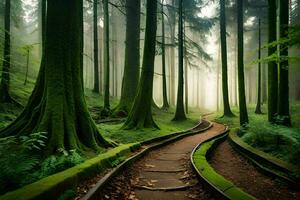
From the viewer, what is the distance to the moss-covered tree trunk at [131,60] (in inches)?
738

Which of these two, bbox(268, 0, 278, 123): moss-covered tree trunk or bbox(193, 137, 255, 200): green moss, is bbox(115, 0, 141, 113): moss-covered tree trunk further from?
bbox(193, 137, 255, 200): green moss

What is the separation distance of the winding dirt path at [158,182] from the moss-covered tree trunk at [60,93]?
1.63 meters

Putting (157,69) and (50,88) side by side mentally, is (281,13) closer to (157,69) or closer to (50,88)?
(50,88)

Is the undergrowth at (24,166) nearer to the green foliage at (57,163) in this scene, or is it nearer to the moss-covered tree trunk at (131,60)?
the green foliage at (57,163)

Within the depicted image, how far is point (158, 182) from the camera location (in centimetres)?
662

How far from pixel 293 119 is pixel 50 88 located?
12837 millimetres

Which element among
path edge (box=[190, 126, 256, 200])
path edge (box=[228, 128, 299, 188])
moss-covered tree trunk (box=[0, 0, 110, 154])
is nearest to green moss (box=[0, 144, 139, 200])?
moss-covered tree trunk (box=[0, 0, 110, 154])

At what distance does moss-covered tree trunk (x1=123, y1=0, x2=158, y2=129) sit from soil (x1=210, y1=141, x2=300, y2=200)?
3739mm

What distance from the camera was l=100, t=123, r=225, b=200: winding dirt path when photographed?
5633 mm

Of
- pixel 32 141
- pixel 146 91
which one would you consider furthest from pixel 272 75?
pixel 32 141

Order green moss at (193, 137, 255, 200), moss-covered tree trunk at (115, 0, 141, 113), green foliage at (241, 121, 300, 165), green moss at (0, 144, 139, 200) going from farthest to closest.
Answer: moss-covered tree trunk at (115, 0, 141, 113) < green foliage at (241, 121, 300, 165) < green moss at (193, 137, 255, 200) < green moss at (0, 144, 139, 200)

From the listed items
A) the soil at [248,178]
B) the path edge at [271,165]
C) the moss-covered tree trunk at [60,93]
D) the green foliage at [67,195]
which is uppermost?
the moss-covered tree trunk at [60,93]

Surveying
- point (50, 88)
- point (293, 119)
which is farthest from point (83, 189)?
point (293, 119)

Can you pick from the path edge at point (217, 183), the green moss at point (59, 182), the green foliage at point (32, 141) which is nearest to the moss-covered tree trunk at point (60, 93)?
the green foliage at point (32, 141)
